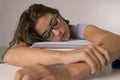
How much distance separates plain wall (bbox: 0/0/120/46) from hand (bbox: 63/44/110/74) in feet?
3.85


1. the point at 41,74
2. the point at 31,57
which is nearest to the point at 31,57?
the point at 31,57

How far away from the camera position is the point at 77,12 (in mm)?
1810

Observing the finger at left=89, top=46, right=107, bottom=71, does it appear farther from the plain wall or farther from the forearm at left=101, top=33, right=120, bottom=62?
the plain wall

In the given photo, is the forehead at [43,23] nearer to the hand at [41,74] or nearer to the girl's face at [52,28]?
the girl's face at [52,28]

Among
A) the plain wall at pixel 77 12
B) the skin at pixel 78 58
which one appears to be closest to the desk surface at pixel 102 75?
the skin at pixel 78 58

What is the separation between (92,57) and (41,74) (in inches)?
6.0

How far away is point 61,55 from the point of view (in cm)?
63

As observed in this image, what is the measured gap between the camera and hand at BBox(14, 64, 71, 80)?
457 millimetres

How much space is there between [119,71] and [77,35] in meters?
0.54

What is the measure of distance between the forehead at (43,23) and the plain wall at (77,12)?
2.42ft

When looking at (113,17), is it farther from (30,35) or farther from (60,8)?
(30,35)

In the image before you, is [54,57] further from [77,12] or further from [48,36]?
[77,12]

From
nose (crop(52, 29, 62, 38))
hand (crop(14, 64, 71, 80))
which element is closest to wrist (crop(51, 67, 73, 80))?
hand (crop(14, 64, 71, 80))

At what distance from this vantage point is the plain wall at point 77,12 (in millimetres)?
1738
